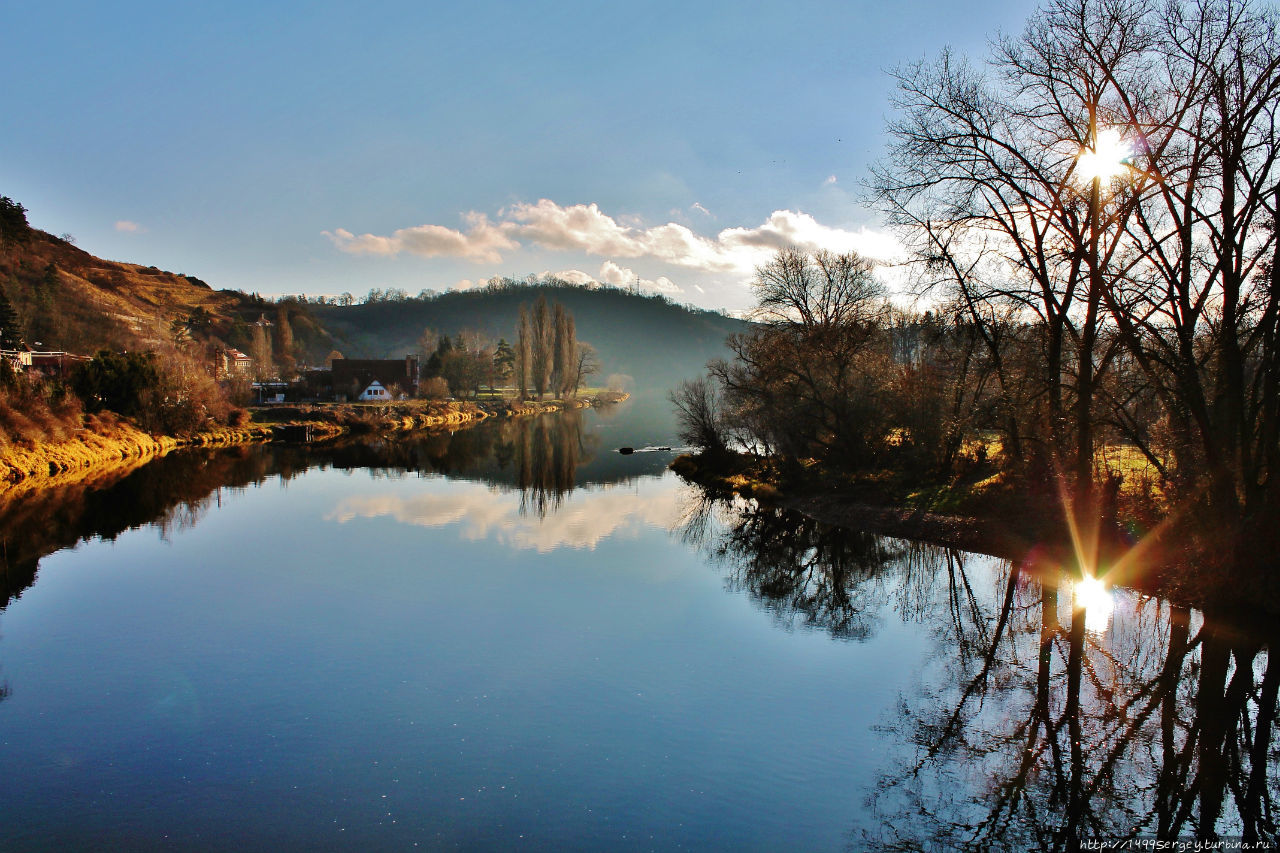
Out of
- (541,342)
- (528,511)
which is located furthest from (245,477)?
(541,342)

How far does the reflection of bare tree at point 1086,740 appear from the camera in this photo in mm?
6703

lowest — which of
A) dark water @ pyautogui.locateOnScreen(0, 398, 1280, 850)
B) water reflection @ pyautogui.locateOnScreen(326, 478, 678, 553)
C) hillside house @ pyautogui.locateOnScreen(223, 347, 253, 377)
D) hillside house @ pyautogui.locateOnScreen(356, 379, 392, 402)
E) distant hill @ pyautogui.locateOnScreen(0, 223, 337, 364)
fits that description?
dark water @ pyautogui.locateOnScreen(0, 398, 1280, 850)

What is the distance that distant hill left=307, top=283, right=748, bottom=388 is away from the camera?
152 metres

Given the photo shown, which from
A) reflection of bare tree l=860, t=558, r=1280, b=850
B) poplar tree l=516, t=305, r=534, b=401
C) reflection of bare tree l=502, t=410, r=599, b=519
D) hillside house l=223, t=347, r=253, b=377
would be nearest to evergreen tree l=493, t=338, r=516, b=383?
poplar tree l=516, t=305, r=534, b=401

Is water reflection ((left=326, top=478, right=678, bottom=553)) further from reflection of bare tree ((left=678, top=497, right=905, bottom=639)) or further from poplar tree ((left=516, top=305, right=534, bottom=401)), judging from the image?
poplar tree ((left=516, top=305, right=534, bottom=401))

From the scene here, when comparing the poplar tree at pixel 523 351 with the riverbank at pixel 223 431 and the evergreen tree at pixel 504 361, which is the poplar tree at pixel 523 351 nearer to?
the riverbank at pixel 223 431

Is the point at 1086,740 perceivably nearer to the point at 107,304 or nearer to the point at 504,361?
the point at 504,361

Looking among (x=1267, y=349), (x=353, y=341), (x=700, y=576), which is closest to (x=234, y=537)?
(x=700, y=576)

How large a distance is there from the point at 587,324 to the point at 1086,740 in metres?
164

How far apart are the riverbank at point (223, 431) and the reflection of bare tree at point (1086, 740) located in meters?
26.8

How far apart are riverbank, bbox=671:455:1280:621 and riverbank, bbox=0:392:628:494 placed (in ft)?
78.1

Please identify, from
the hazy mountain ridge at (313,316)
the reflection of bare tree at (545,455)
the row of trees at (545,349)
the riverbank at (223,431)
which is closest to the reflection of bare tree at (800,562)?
the reflection of bare tree at (545,455)

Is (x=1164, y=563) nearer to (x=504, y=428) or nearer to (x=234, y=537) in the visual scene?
(x=234, y=537)

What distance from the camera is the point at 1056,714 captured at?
346 inches
